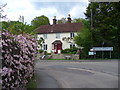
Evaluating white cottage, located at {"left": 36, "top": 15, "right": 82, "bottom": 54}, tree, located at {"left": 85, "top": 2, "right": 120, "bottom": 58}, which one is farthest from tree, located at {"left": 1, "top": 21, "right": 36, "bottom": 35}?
white cottage, located at {"left": 36, "top": 15, "right": 82, "bottom": 54}

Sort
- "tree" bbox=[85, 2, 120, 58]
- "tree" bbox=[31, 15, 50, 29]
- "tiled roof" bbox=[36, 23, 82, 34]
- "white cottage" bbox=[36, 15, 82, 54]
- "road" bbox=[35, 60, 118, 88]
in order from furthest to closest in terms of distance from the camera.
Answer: "tree" bbox=[31, 15, 50, 29]
"tiled roof" bbox=[36, 23, 82, 34]
"white cottage" bbox=[36, 15, 82, 54]
"tree" bbox=[85, 2, 120, 58]
"road" bbox=[35, 60, 118, 88]

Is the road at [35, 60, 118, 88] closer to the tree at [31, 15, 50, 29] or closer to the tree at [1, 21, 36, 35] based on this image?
the tree at [1, 21, 36, 35]

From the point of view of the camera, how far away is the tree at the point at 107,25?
1057 inches

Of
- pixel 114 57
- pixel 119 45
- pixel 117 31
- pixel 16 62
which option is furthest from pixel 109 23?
pixel 16 62

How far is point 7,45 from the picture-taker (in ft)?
13.3

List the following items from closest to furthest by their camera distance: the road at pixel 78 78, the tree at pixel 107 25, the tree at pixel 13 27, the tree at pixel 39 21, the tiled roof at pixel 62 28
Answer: the tree at pixel 13 27, the road at pixel 78 78, the tree at pixel 107 25, the tiled roof at pixel 62 28, the tree at pixel 39 21

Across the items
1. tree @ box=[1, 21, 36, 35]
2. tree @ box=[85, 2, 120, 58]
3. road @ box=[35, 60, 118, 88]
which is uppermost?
tree @ box=[85, 2, 120, 58]

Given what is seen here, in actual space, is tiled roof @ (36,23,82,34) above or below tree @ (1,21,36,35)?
above

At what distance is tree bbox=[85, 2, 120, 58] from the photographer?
26859mm

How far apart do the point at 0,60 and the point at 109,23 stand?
25.8m

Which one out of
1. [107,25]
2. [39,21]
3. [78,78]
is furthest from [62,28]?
[78,78]

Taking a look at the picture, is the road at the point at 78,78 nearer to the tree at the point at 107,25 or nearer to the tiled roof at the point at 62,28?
the tree at the point at 107,25

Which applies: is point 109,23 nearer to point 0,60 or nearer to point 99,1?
point 99,1

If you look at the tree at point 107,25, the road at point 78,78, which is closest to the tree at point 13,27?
the road at point 78,78
